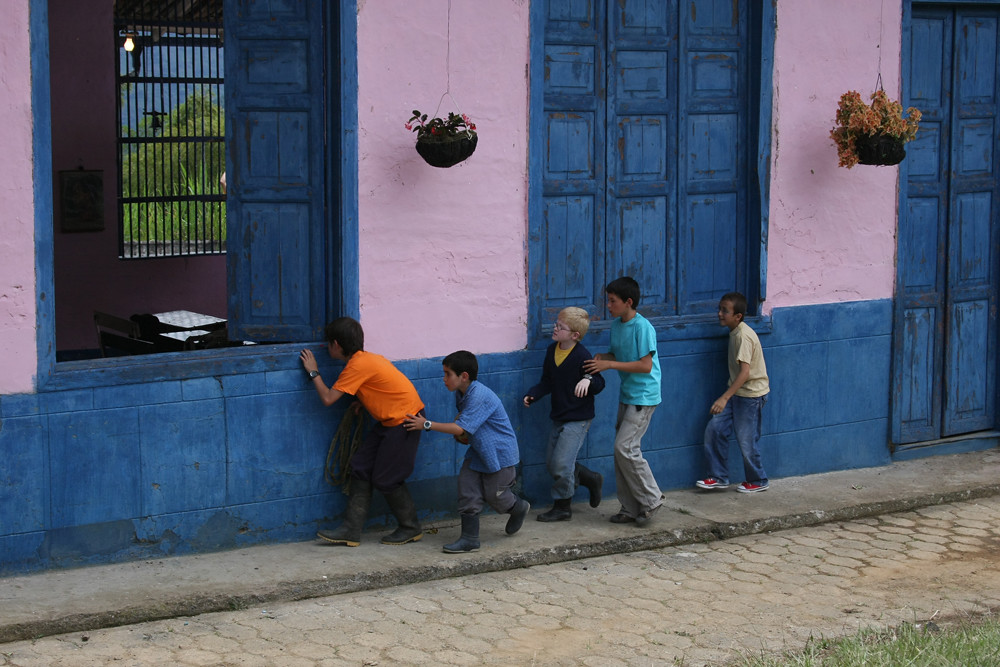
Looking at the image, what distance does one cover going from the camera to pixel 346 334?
23.8ft

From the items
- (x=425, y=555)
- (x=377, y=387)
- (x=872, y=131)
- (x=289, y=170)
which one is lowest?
(x=425, y=555)

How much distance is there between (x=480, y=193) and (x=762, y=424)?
9.11 ft

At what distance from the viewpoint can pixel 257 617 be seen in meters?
6.36

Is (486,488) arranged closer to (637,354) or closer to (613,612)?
(613,612)

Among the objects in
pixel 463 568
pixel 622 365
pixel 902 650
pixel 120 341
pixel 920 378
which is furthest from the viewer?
pixel 920 378

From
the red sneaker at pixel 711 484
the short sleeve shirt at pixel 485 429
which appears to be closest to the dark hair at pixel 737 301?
the red sneaker at pixel 711 484

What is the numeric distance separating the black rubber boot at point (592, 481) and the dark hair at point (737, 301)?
1498 mm

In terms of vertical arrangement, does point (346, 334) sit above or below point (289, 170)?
below

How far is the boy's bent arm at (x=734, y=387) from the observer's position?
8.51m

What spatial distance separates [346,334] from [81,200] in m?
5.44

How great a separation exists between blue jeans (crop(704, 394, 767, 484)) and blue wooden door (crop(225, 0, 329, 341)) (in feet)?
9.57

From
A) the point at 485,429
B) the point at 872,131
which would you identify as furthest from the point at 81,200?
the point at 872,131

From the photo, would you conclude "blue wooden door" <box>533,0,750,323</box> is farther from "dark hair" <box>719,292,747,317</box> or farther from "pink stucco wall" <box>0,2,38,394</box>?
"pink stucco wall" <box>0,2,38,394</box>

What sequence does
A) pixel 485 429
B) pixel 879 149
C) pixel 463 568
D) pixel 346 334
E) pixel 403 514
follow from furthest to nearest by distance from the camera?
pixel 879 149 → pixel 403 514 → pixel 485 429 → pixel 346 334 → pixel 463 568
